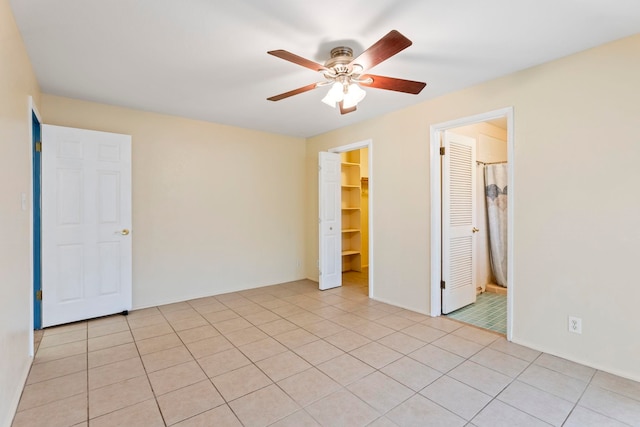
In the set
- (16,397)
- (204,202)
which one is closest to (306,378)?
(16,397)

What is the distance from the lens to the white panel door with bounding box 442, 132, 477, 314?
11.1ft

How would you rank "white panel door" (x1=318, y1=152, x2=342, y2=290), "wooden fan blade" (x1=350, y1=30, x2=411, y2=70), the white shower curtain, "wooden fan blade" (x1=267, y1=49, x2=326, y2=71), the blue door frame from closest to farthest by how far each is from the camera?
"wooden fan blade" (x1=350, y1=30, x2=411, y2=70) → "wooden fan blade" (x1=267, y1=49, x2=326, y2=71) → the blue door frame → the white shower curtain → "white panel door" (x1=318, y1=152, x2=342, y2=290)

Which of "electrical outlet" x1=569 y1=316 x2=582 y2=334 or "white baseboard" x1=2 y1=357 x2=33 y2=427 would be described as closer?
"white baseboard" x1=2 y1=357 x2=33 y2=427

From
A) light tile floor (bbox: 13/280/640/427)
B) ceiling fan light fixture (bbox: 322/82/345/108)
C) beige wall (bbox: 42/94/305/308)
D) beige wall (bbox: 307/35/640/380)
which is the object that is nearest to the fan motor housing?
ceiling fan light fixture (bbox: 322/82/345/108)

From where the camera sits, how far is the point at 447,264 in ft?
11.2

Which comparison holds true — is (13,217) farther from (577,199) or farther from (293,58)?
(577,199)

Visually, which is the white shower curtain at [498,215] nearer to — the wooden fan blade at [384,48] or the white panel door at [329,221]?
the white panel door at [329,221]

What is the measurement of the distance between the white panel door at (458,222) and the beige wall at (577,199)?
0.63m

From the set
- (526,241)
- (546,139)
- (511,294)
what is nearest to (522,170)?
(546,139)

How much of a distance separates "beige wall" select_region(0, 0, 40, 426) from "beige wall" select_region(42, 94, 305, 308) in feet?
4.27

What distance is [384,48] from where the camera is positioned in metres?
1.73

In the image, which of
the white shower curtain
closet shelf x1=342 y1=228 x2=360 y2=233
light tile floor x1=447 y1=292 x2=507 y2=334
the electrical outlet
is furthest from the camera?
closet shelf x1=342 y1=228 x2=360 y2=233

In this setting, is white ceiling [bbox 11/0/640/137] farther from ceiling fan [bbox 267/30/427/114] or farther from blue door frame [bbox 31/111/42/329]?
blue door frame [bbox 31/111/42/329]

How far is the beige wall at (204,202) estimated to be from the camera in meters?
3.66
